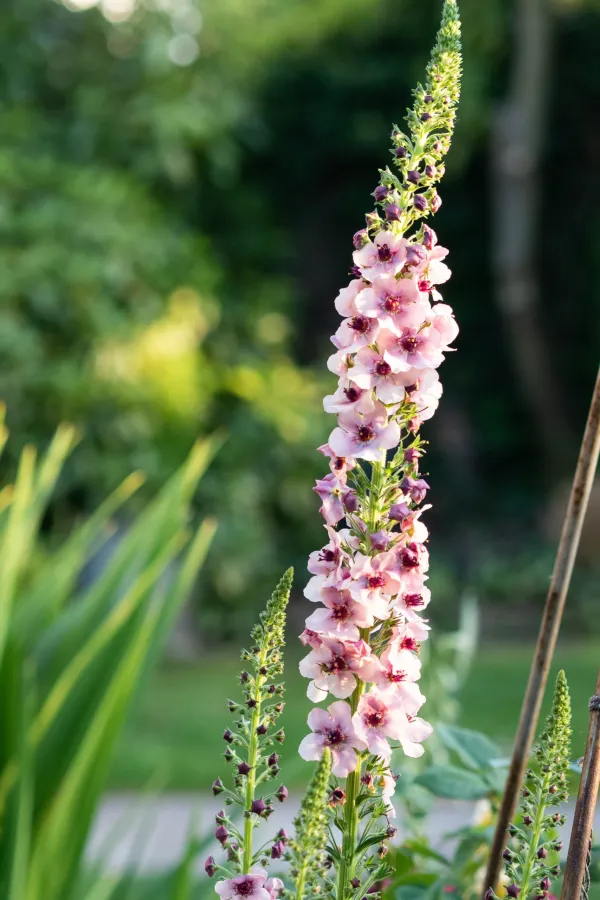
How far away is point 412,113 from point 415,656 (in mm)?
318

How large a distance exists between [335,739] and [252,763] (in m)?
0.05

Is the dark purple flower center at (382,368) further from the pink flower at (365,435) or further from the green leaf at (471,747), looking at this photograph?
the green leaf at (471,747)

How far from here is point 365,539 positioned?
63cm

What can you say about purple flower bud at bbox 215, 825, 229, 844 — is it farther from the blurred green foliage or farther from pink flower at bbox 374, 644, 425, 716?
the blurred green foliage

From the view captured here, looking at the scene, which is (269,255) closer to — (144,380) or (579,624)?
(144,380)

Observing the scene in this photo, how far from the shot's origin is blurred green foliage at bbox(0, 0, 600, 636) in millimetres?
8062

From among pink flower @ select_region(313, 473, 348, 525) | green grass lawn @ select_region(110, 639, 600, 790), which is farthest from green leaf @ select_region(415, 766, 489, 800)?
green grass lawn @ select_region(110, 639, 600, 790)

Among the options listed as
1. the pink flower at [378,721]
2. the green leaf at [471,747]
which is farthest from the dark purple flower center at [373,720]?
the green leaf at [471,747]

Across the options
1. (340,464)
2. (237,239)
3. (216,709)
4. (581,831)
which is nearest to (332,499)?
(340,464)

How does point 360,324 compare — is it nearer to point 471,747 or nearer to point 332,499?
point 332,499

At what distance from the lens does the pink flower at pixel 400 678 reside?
61 centimetres

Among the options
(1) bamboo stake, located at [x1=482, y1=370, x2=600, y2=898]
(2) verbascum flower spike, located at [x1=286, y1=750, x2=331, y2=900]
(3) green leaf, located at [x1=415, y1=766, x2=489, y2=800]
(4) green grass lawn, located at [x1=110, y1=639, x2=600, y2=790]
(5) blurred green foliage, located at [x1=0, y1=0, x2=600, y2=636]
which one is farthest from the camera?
(5) blurred green foliage, located at [x1=0, y1=0, x2=600, y2=636]

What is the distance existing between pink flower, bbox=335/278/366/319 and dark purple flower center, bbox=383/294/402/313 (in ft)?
0.06

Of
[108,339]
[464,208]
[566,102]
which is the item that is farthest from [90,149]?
[566,102]
